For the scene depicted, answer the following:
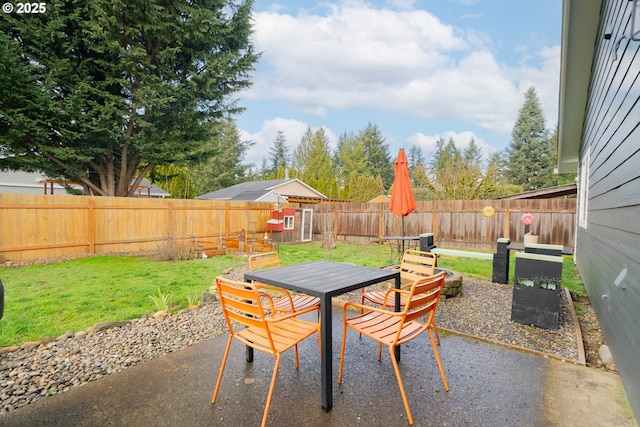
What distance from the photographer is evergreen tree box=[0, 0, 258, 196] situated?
866 centimetres

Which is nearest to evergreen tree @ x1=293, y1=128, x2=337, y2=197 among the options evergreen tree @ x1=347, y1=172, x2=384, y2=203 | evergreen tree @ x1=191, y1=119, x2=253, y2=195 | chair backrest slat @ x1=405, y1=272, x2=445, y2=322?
evergreen tree @ x1=347, y1=172, x2=384, y2=203

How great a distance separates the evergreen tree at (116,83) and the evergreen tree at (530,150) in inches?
957

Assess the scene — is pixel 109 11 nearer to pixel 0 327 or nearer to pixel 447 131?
pixel 0 327

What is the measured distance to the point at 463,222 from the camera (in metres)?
10.3

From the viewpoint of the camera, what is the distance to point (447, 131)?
3541 cm

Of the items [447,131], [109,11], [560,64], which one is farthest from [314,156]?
[560,64]

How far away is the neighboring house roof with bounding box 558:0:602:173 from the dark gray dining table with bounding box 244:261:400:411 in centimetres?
452

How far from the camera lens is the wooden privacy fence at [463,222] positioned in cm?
893

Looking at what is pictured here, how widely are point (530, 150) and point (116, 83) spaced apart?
29.0m

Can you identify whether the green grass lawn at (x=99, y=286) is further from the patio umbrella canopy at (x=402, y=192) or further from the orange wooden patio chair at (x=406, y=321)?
the orange wooden patio chair at (x=406, y=321)

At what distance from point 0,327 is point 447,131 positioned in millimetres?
37858

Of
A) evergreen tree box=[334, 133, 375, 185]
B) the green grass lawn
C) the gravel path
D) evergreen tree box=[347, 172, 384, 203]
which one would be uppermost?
evergreen tree box=[334, 133, 375, 185]

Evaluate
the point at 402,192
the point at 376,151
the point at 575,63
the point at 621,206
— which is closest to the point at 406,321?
the point at 621,206

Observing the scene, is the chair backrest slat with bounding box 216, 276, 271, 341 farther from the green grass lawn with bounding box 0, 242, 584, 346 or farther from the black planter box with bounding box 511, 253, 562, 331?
the black planter box with bounding box 511, 253, 562, 331
